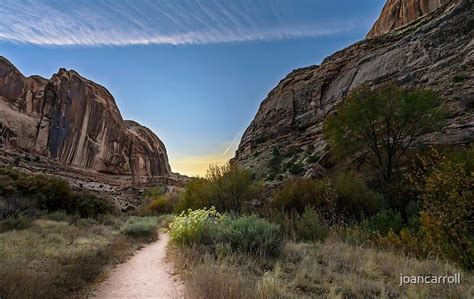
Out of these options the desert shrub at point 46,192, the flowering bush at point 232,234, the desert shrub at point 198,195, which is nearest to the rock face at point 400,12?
the desert shrub at point 198,195

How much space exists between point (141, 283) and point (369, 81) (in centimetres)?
3129

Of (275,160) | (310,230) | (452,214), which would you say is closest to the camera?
(452,214)

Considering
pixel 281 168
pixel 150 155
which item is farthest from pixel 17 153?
pixel 281 168

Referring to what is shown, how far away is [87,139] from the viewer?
70.5 metres

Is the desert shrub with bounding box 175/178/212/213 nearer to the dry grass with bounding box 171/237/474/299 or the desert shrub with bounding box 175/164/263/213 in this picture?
the desert shrub with bounding box 175/164/263/213

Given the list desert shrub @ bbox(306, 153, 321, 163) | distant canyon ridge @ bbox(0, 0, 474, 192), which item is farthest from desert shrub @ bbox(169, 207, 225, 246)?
desert shrub @ bbox(306, 153, 321, 163)

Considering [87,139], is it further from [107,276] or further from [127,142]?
[107,276]

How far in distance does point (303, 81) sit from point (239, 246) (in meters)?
40.7

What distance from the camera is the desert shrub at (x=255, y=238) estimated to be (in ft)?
22.7

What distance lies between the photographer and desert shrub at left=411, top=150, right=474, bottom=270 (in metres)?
5.64

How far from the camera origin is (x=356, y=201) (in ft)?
48.4

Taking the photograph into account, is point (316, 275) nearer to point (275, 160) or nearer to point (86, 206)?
point (86, 206)

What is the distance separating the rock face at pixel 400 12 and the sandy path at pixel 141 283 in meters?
50.7

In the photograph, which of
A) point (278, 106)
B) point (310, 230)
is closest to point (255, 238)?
point (310, 230)
